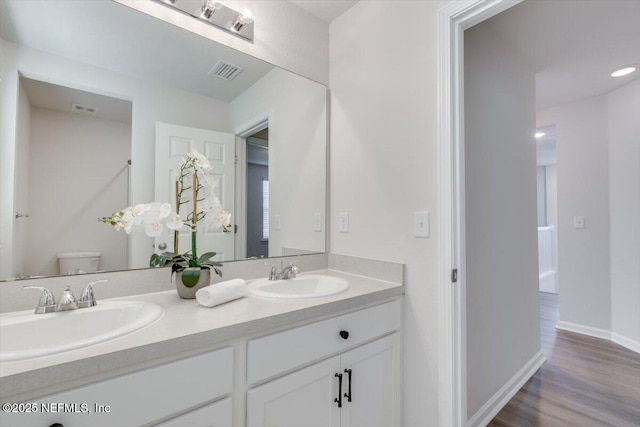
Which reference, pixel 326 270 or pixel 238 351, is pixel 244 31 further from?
pixel 238 351

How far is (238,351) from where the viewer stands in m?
0.92

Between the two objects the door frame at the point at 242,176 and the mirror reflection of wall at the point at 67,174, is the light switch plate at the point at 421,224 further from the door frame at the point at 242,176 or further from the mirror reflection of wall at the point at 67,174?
the mirror reflection of wall at the point at 67,174

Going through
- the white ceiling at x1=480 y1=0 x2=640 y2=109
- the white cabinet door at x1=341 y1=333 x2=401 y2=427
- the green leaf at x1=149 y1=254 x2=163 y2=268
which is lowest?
the white cabinet door at x1=341 y1=333 x2=401 y2=427

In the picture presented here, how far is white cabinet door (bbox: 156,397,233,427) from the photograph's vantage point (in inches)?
31.4

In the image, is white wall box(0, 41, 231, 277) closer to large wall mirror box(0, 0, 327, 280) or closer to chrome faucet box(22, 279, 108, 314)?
large wall mirror box(0, 0, 327, 280)

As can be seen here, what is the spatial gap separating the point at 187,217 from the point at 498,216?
70.6 inches

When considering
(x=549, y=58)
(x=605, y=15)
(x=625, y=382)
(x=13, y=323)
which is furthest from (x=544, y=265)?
(x=13, y=323)

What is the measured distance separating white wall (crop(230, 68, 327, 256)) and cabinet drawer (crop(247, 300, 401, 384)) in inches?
25.5

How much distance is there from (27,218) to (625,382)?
3587 millimetres

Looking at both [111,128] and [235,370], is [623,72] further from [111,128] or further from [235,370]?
[111,128]

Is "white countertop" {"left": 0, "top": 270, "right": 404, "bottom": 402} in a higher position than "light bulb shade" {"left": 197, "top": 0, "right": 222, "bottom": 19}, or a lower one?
lower

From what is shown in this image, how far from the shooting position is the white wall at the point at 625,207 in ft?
8.67

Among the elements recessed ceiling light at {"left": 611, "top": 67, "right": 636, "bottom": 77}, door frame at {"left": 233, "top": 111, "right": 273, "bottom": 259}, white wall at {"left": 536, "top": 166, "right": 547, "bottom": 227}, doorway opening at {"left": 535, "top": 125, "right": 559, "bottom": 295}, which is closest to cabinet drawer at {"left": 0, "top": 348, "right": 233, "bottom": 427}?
door frame at {"left": 233, "top": 111, "right": 273, "bottom": 259}

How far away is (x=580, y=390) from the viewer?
79.5 inches
